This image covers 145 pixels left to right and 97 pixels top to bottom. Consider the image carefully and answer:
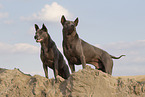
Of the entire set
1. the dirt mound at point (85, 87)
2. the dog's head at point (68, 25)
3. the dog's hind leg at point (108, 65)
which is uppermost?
the dog's head at point (68, 25)

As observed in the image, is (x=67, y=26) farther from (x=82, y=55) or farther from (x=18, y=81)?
(x=18, y=81)

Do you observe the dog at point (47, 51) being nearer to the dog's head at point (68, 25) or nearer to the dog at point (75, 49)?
the dog at point (75, 49)

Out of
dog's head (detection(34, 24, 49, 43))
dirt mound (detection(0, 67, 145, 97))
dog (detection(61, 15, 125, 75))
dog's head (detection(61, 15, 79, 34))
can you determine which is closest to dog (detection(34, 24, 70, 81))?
dog's head (detection(34, 24, 49, 43))

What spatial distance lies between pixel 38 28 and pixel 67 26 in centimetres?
113

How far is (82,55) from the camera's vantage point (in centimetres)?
739

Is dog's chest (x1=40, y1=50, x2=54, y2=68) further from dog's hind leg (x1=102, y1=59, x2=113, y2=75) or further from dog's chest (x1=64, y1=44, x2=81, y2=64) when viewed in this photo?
dog's hind leg (x1=102, y1=59, x2=113, y2=75)

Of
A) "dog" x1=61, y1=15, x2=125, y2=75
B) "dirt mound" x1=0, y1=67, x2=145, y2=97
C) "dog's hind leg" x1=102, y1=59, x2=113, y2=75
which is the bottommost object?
"dirt mound" x1=0, y1=67, x2=145, y2=97

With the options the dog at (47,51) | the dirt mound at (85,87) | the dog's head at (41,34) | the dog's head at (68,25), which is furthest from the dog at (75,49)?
the dirt mound at (85,87)

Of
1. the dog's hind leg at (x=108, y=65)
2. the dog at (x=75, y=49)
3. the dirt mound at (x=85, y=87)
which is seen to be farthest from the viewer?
the dog's hind leg at (x=108, y=65)

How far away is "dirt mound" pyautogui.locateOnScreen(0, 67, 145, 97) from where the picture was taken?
588 centimetres

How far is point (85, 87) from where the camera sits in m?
5.93

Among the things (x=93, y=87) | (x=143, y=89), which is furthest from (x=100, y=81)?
(x=143, y=89)

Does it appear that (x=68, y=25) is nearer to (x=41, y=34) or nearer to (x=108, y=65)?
(x=41, y=34)

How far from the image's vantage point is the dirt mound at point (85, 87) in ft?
19.3
